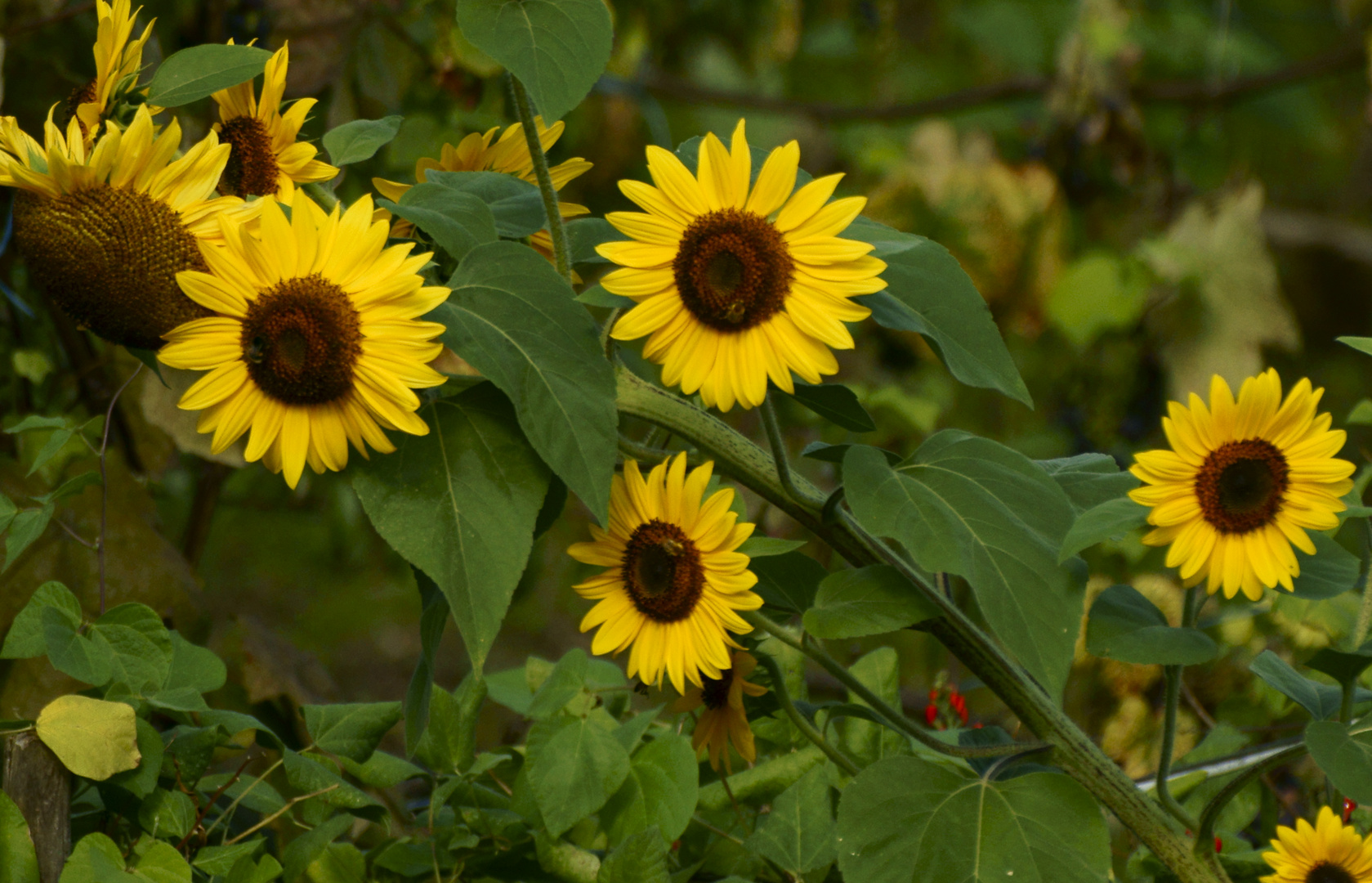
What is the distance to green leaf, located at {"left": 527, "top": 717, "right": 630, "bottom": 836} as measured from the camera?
1.72ft

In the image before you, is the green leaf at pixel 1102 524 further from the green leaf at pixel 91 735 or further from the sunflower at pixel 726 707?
the green leaf at pixel 91 735

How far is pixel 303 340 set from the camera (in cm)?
40

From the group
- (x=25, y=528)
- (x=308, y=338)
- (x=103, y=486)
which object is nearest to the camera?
(x=308, y=338)

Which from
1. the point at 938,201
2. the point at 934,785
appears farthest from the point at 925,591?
the point at 938,201

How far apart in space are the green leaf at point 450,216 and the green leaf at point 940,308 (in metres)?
0.14

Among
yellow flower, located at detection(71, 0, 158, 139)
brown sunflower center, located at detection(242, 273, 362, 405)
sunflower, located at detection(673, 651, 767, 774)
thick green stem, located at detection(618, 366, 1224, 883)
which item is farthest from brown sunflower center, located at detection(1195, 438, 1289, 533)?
yellow flower, located at detection(71, 0, 158, 139)

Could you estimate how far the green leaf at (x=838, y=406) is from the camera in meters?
0.48

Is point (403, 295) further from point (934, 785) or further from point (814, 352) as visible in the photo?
point (934, 785)

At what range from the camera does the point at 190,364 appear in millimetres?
400

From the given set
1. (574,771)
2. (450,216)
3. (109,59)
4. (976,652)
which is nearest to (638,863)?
(574,771)

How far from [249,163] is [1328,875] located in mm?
519

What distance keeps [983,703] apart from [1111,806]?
0.64m

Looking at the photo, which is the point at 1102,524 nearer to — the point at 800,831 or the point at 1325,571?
the point at 1325,571

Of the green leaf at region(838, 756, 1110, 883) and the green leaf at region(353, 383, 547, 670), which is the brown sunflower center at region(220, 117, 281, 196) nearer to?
the green leaf at region(353, 383, 547, 670)
